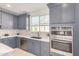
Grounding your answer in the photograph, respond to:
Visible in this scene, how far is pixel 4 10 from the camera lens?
1380 millimetres

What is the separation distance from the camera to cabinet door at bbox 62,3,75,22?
136cm

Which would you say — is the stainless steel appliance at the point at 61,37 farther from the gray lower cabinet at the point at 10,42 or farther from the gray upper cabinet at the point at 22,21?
the gray lower cabinet at the point at 10,42

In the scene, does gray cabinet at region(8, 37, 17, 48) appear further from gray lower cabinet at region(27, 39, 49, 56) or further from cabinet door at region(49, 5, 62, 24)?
cabinet door at region(49, 5, 62, 24)

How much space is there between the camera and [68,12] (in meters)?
1.41

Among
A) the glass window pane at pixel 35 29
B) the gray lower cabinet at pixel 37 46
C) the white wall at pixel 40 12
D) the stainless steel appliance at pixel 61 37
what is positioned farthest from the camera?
the gray lower cabinet at pixel 37 46

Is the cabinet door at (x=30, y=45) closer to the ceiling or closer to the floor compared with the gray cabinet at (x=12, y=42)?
closer to the floor

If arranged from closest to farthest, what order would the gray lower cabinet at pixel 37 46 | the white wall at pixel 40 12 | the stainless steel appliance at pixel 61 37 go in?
the stainless steel appliance at pixel 61 37 → the white wall at pixel 40 12 → the gray lower cabinet at pixel 37 46

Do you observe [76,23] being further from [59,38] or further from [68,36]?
[59,38]

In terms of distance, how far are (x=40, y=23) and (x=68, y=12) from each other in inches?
21.2

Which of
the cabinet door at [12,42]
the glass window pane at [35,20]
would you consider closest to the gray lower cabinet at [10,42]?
the cabinet door at [12,42]

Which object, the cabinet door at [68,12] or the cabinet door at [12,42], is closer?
the cabinet door at [68,12]

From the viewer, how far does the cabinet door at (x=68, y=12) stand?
1362mm

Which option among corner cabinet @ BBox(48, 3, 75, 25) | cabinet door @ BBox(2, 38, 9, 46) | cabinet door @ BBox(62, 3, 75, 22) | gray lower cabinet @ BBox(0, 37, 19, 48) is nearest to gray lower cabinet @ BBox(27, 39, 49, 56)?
gray lower cabinet @ BBox(0, 37, 19, 48)

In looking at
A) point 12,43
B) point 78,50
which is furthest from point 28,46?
point 78,50
